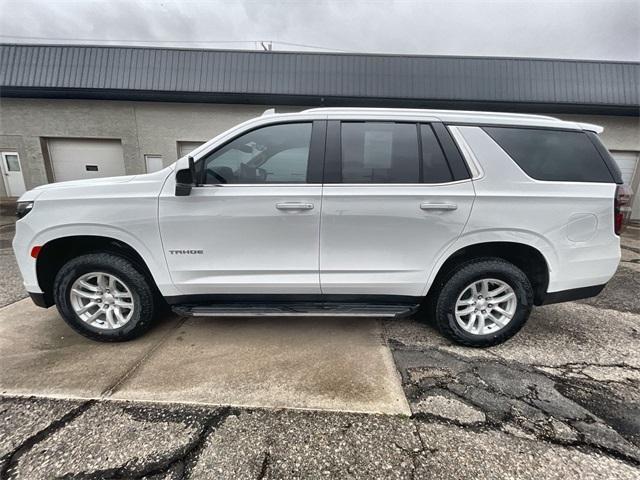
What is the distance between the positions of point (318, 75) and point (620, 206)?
311 inches

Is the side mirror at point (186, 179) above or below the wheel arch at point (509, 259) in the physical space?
above

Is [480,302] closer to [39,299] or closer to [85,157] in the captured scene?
[39,299]

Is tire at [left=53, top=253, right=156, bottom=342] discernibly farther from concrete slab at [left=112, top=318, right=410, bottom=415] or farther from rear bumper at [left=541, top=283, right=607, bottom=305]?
rear bumper at [left=541, top=283, right=607, bottom=305]

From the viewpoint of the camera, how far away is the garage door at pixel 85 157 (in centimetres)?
976

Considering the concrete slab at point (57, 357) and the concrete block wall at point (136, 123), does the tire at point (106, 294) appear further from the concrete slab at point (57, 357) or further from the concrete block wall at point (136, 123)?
the concrete block wall at point (136, 123)

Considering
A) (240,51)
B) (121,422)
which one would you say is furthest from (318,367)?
(240,51)

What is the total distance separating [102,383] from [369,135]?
2.85 metres

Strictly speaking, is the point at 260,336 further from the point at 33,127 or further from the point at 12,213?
the point at 33,127

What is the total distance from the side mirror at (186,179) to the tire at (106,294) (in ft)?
2.77

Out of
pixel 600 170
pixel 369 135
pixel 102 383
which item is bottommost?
pixel 102 383

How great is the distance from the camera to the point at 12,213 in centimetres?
905

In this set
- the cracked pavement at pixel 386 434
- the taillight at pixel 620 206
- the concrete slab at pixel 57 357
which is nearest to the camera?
the cracked pavement at pixel 386 434

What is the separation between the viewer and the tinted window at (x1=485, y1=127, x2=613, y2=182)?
2.61 meters

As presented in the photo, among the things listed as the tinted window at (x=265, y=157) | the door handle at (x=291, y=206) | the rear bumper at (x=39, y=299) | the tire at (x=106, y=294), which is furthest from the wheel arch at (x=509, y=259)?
the rear bumper at (x=39, y=299)
